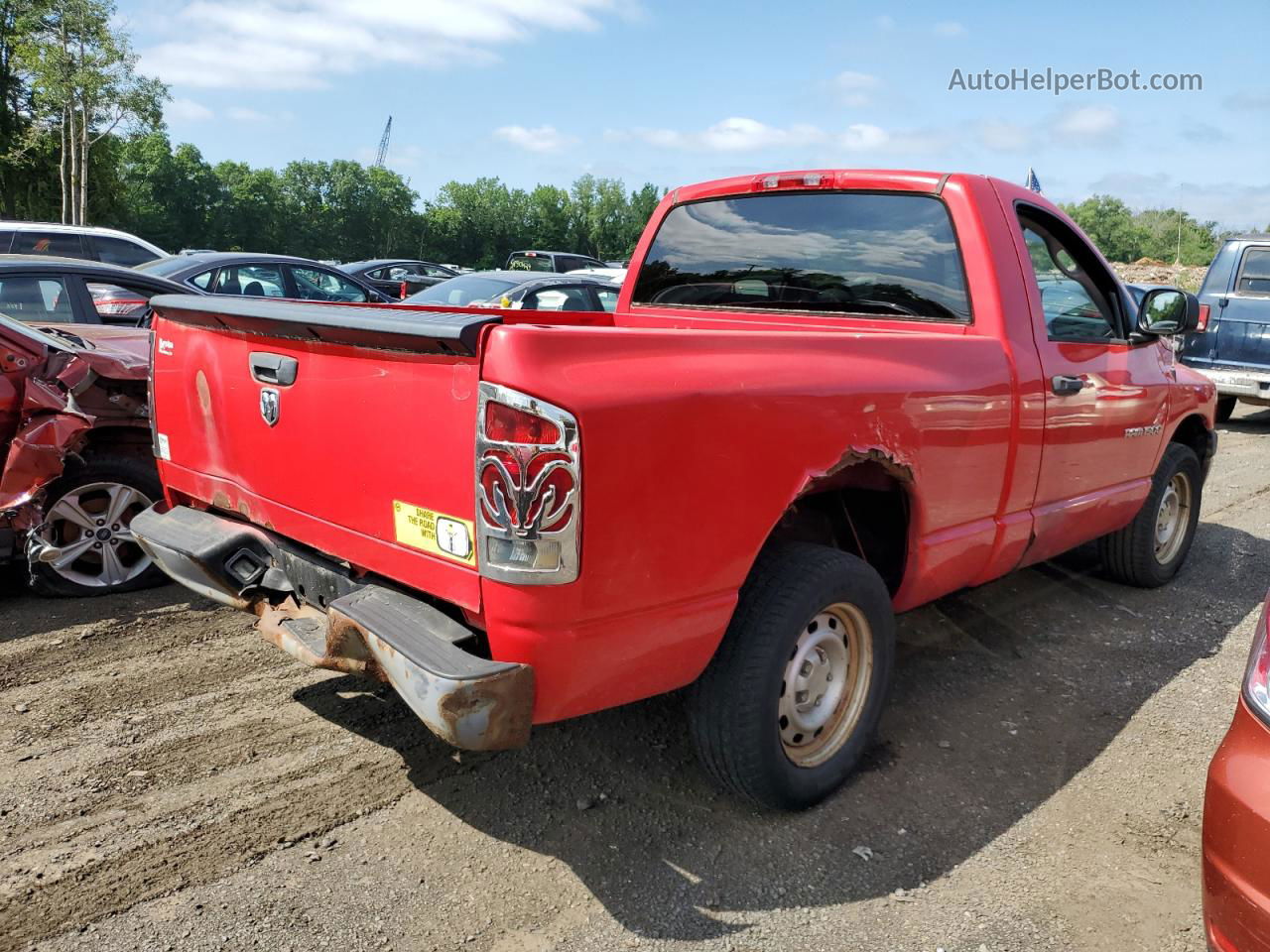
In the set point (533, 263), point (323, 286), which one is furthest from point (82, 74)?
point (323, 286)

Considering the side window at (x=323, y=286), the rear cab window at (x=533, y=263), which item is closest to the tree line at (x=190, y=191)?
the rear cab window at (x=533, y=263)

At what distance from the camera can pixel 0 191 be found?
40719 millimetres

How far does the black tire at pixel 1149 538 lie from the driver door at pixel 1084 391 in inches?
10.8

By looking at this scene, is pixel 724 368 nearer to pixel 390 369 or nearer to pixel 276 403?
pixel 390 369

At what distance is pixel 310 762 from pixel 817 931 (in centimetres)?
175

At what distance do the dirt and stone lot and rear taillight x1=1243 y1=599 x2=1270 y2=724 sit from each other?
83 cm

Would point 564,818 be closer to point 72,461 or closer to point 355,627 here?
point 355,627

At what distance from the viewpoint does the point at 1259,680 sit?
2156mm

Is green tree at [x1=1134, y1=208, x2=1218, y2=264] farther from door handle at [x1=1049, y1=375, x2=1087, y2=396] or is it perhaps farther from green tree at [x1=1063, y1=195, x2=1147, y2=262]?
door handle at [x1=1049, y1=375, x2=1087, y2=396]

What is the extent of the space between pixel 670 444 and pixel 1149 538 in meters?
3.76

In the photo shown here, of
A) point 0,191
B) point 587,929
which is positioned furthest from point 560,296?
point 0,191

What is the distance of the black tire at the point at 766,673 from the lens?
2.79 meters

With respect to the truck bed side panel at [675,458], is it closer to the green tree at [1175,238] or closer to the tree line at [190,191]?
the tree line at [190,191]

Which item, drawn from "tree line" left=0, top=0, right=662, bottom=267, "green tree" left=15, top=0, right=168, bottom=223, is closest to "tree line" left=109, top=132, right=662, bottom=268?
"tree line" left=0, top=0, right=662, bottom=267
